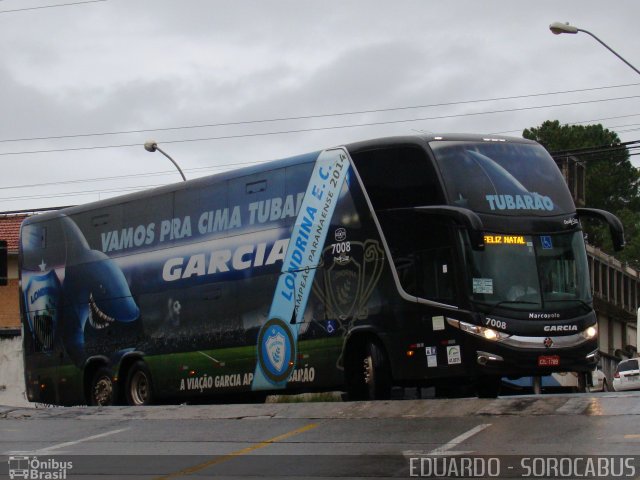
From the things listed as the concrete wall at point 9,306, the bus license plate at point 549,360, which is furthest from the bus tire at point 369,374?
Result: the concrete wall at point 9,306

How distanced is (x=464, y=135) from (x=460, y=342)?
3.39 metres

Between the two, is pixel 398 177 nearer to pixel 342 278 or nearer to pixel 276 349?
pixel 342 278

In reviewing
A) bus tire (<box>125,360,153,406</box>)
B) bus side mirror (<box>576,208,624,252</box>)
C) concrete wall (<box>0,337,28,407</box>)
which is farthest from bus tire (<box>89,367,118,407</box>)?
concrete wall (<box>0,337,28,407</box>)

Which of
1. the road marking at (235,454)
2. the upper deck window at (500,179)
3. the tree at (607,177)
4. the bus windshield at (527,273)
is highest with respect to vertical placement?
the tree at (607,177)

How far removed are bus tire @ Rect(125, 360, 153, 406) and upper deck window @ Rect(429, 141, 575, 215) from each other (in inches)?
312

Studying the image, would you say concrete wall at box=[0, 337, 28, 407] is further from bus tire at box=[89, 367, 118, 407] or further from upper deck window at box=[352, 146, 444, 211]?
upper deck window at box=[352, 146, 444, 211]

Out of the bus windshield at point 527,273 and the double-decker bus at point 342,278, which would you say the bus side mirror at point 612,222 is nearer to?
the double-decker bus at point 342,278

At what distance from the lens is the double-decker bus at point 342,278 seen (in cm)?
1725

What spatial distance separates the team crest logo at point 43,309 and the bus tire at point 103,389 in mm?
1642

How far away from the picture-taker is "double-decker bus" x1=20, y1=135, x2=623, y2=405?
1725cm

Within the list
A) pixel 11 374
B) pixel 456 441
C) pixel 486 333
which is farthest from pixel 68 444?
pixel 11 374

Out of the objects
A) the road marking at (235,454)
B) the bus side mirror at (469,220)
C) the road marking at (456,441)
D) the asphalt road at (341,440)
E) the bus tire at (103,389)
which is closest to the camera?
the asphalt road at (341,440)

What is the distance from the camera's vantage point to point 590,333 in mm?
17656

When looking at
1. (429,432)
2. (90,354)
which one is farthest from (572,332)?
(90,354)
